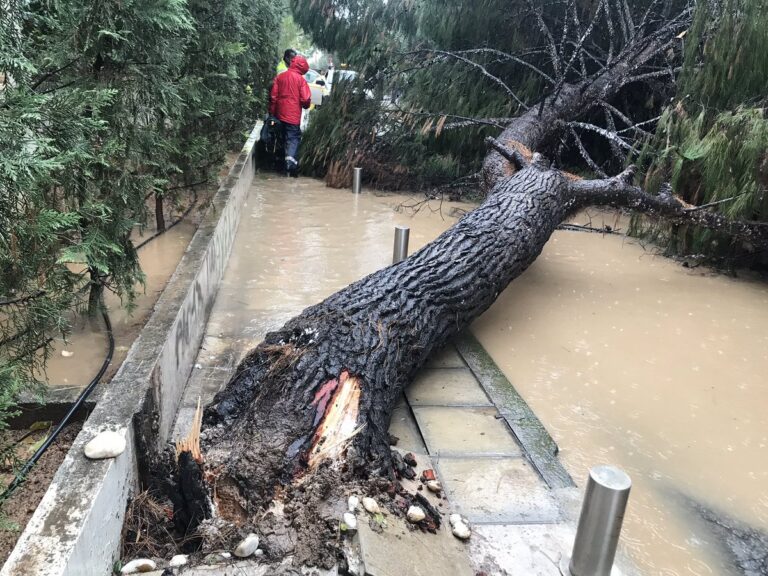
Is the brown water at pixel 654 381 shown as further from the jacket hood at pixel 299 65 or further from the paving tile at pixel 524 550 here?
the jacket hood at pixel 299 65

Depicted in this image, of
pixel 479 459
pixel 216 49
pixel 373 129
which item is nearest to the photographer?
pixel 479 459

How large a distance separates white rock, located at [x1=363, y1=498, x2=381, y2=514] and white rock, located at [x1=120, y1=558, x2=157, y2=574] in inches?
30.2

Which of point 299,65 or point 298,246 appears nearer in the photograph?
point 298,246

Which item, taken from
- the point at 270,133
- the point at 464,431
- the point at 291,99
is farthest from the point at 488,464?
the point at 270,133

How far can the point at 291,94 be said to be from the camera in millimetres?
9688

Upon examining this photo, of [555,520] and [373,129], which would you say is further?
[373,129]

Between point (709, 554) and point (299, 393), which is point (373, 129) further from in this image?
point (709, 554)

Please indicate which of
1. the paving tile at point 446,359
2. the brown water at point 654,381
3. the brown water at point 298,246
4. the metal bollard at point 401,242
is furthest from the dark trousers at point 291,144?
the paving tile at point 446,359

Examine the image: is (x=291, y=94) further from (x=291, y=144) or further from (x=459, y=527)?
(x=459, y=527)

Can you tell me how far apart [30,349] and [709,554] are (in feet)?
10.1

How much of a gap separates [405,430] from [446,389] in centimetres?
57

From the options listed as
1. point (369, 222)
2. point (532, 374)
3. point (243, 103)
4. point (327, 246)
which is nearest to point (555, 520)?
point (532, 374)

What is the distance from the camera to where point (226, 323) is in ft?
14.8

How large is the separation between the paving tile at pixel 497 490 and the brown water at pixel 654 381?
0.31 metres
